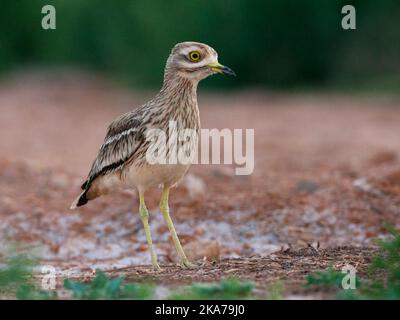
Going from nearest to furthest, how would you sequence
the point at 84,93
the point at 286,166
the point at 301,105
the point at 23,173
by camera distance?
1. the point at 23,173
2. the point at 286,166
3. the point at 301,105
4. the point at 84,93

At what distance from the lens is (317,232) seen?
25.9 ft

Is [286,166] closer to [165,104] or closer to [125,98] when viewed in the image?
[165,104]

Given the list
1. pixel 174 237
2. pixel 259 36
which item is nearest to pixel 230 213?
pixel 174 237

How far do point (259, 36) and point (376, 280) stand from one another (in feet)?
44.8

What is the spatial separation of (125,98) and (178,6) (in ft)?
7.77

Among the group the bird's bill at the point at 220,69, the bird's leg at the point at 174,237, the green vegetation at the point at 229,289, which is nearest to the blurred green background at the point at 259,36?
the bird's leg at the point at 174,237

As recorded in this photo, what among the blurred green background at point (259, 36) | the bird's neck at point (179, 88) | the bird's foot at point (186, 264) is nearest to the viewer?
the bird's foot at point (186, 264)

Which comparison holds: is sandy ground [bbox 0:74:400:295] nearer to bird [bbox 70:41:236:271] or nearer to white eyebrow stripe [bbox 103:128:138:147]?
bird [bbox 70:41:236:271]

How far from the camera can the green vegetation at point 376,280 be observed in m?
4.77

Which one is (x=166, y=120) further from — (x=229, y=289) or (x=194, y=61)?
(x=229, y=289)

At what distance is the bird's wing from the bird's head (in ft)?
1.46

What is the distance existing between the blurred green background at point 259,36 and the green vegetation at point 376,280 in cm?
1271

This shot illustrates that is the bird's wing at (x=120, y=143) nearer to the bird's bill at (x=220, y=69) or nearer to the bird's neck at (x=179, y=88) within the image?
the bird's neck at (x=179, y=88)
